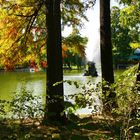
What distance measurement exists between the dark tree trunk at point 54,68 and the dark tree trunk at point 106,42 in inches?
74.3

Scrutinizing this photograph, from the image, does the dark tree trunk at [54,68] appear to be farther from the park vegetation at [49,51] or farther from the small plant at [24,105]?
the small plant at [24,105]

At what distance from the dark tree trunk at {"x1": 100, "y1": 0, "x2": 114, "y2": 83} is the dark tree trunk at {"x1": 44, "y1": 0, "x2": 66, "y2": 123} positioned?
6.19 feet

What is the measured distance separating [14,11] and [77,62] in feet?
306

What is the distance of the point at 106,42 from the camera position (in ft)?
41.0

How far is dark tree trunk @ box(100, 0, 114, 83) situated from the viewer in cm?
1243

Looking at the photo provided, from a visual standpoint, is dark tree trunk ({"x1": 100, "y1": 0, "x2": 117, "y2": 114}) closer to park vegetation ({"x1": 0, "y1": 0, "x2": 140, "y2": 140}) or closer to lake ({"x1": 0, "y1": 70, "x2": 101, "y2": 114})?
park vegetation ({"x1": 0, "y1": 0, "x2": 140, "y2": 140})

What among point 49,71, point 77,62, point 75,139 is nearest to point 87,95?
point 75,139

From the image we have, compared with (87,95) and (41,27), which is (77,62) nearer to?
(41,27)

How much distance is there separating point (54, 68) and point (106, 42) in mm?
2334

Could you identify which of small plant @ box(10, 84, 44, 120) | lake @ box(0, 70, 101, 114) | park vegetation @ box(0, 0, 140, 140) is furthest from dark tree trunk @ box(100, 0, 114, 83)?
small plant @ box(10, 84, 44, 120)

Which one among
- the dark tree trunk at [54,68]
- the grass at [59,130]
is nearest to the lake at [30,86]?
the dark tree trunk at [54,68]

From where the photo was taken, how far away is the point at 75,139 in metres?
9.02

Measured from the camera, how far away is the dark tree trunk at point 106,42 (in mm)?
12430

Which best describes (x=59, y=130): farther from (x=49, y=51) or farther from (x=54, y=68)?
(x=49, y=51)
